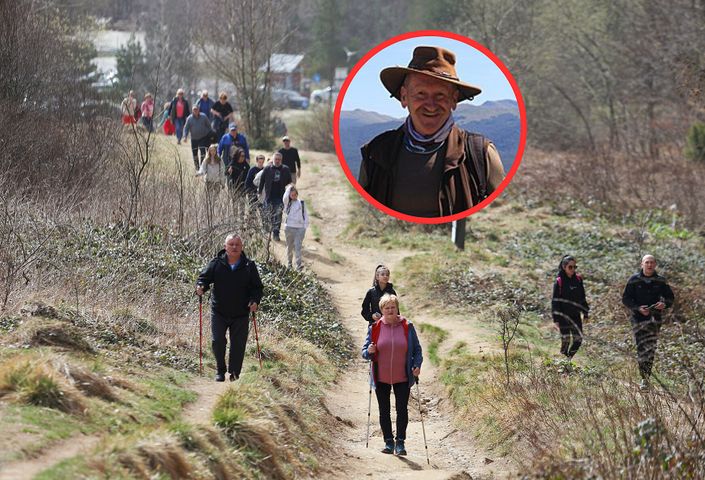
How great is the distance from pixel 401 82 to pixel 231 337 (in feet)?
25.8

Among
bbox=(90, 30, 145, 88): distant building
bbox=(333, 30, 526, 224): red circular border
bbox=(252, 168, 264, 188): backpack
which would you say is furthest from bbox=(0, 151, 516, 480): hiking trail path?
bbox=(90, 30, 145, 88): distant building

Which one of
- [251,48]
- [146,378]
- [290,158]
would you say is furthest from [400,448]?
[251,48]

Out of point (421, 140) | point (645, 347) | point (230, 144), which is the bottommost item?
point (645, 347)

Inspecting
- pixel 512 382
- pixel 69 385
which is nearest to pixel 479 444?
pixel 512 382

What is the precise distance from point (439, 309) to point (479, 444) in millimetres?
7240

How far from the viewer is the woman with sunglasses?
15266 mm

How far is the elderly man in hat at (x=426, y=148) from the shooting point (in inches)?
194

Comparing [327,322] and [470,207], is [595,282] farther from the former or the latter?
[470,207]

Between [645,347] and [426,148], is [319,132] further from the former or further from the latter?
[426,148]

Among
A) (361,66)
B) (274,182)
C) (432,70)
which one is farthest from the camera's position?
(274,182)

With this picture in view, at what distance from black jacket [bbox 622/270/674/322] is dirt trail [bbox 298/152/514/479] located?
2.76 metres

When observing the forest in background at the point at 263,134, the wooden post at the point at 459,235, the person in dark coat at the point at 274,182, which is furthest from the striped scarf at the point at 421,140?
the wooden post at the point at 459,235

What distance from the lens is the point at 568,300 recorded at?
1522 cm

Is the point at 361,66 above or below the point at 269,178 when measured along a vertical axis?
above
